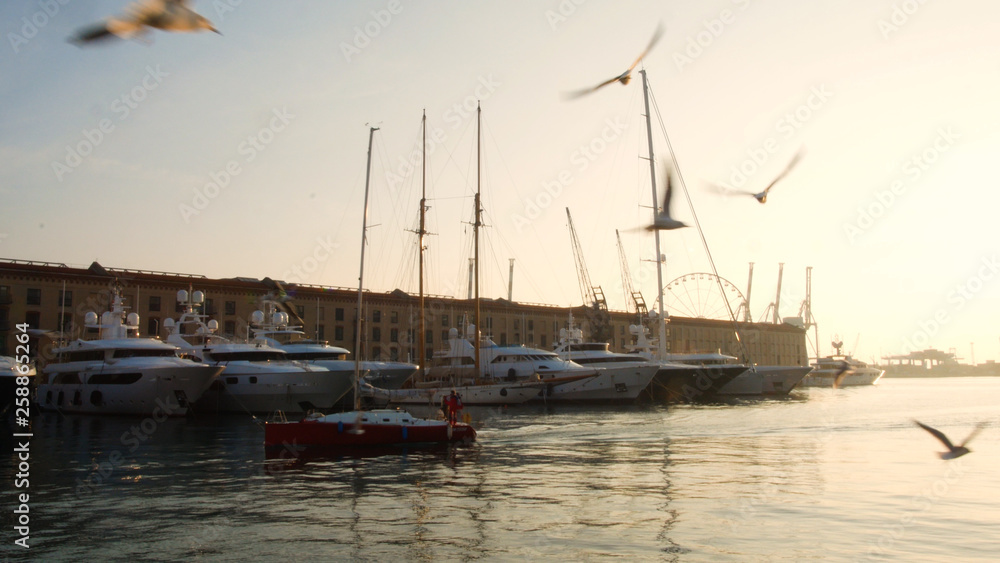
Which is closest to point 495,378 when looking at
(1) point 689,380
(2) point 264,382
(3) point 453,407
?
(1) point 689,380

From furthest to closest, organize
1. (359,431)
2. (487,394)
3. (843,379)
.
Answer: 1. (843,379)
2. (487,394)
3. (359,431)

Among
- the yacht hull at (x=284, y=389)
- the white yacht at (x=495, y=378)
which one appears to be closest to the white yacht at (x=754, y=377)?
the white yacht at (x=495, y=378)

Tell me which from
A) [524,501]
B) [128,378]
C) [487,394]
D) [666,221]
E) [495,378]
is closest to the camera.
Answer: [524,501]

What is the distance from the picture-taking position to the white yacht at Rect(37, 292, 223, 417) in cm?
5600

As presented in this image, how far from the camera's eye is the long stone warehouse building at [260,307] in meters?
83.7

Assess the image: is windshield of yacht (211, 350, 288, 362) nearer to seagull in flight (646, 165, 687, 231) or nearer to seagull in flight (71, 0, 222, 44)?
seagull in flight (646, 165, 687, 231)

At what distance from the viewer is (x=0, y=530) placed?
18594 mm

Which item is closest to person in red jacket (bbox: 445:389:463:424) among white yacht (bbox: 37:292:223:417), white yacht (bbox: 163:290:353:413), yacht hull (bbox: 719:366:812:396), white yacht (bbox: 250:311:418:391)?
white yacht (bbox: 163:290:353:413)

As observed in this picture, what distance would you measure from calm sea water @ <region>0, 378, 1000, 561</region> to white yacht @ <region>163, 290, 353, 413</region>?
60.3ft

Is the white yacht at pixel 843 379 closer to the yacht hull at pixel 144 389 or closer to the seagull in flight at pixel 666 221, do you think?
the yacht hull at pixel 144 389

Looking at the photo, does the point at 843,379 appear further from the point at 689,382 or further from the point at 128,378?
the point at 128,378

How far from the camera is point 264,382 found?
6062cm

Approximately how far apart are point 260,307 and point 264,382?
3835cm

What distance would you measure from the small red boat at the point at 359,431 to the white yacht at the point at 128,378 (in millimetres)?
23542
